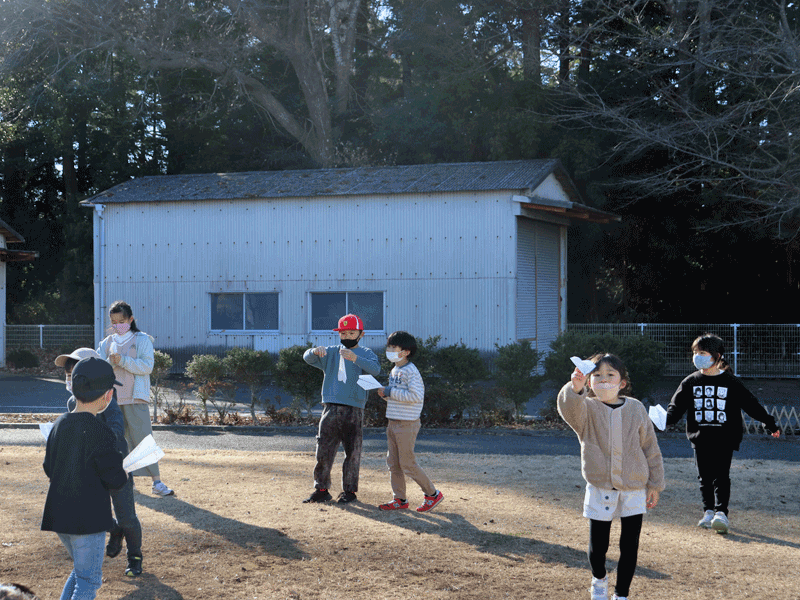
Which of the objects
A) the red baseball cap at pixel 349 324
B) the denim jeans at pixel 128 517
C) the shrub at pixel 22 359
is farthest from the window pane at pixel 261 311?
the denim jeans at pixel 128 517

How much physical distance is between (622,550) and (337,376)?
3.40 metres

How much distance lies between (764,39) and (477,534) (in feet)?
57.9

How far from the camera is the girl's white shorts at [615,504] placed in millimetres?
4629

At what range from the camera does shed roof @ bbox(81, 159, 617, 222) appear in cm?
1998

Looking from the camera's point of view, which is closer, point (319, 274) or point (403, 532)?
point (403, 532)

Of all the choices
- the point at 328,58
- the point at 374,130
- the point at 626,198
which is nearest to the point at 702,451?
the point at 626,198

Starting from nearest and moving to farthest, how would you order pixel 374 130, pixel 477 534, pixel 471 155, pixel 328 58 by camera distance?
pixel 477 534, pixel 471 155, pixel 374 130, pixel 328 58

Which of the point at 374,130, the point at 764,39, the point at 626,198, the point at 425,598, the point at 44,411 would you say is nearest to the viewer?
the point at 425,598

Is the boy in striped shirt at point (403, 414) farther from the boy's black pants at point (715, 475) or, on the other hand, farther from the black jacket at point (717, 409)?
the boy's black pants at point (715, 475)

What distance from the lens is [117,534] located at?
18.9ft

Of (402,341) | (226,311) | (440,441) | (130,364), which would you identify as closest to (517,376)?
(440,441)

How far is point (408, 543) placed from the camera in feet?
20.1

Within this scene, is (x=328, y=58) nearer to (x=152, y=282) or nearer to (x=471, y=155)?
(x=471, y=155)

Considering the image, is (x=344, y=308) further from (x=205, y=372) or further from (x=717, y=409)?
(x=717, y=409)
